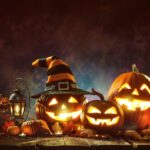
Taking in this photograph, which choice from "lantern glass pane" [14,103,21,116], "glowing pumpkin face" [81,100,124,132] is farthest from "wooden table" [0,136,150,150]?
"lantern glass pane" [14,103,21,116]

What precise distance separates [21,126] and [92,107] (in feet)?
3.91

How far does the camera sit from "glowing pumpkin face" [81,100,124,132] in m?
6.07

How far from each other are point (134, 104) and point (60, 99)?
1308 millimetres

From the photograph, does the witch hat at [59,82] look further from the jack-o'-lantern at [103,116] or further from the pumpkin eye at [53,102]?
the jack-o'-lantern at [103,116]

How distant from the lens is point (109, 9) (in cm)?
882

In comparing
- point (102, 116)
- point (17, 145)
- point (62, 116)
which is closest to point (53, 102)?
point (62, 116)

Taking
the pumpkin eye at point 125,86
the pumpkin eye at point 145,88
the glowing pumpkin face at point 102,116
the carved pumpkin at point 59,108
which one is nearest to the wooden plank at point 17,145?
the glowing pumpkin face at point 102,116

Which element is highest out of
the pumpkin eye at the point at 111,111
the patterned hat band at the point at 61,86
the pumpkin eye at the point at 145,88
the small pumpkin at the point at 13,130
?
the patterned hat band at the point at 61,86

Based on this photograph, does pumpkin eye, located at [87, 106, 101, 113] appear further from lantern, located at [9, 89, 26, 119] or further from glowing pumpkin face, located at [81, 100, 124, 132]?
lantern, located at [9, 89, 26, 119]

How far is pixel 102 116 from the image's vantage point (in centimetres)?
606

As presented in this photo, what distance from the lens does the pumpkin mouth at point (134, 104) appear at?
6668 mm

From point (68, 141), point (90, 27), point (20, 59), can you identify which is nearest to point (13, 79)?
point (20, 59)

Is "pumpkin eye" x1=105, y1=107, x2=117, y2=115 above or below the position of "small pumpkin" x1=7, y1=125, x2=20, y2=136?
above

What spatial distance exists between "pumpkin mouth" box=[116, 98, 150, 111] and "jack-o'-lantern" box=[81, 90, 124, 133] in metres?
0.55
